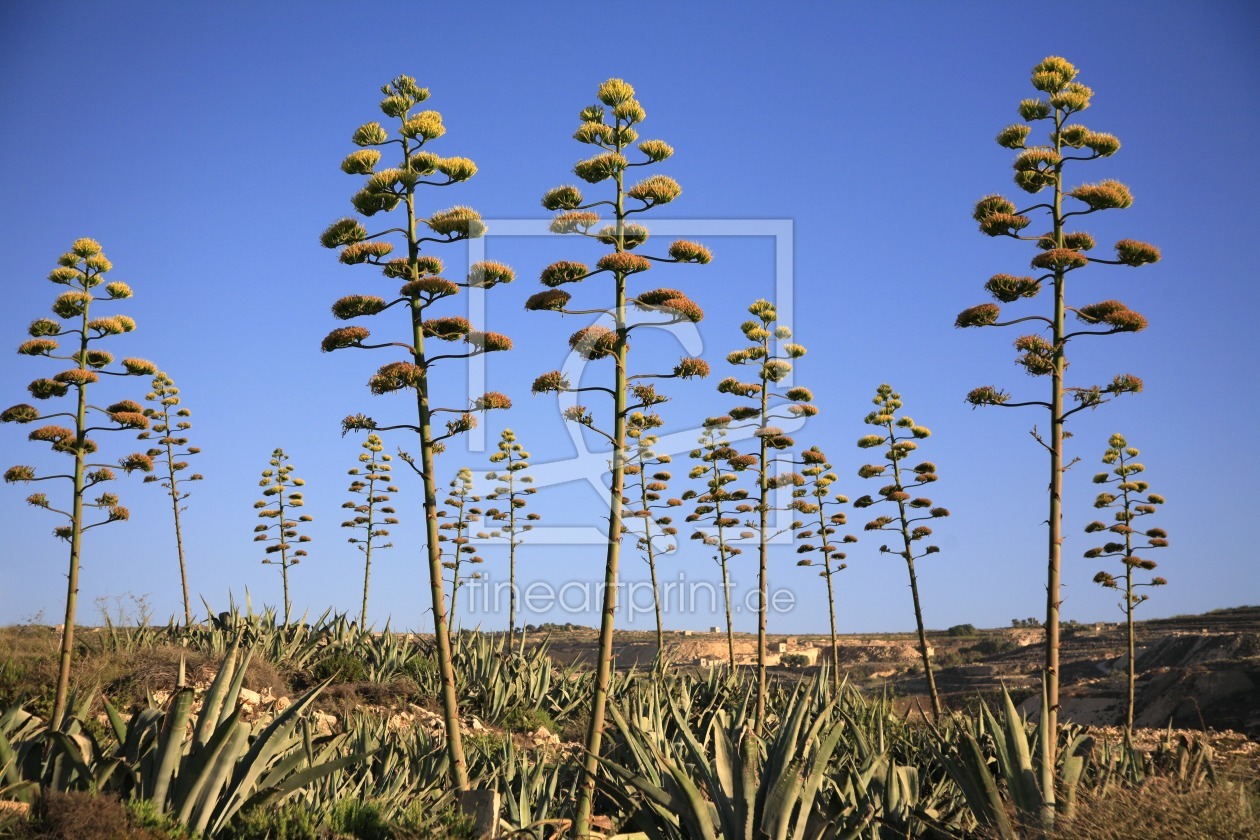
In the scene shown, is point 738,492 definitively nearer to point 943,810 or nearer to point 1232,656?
point 943,810

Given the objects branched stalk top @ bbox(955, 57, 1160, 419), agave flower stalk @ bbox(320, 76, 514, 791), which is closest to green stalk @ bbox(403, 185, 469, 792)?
agave flower stalk @ bbox(320, 76, 514, 791)

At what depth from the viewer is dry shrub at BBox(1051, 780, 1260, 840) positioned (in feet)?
16.2

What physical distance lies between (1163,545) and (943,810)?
16.4 meters

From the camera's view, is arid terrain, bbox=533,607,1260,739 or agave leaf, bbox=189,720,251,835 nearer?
agave leaf, bbox=189,720,251,835

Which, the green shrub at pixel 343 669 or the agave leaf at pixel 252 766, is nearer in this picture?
the agave leaf at pixel 252 766

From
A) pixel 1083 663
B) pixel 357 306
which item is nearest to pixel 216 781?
pixel 357 306

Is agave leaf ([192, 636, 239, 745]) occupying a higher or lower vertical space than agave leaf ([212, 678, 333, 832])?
higher

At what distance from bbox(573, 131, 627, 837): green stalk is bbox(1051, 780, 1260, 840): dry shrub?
10.8 feet

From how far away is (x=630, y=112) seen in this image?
10062 millimetres

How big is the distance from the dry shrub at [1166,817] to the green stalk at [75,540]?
30.6ft

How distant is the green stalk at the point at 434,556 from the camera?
8453mm

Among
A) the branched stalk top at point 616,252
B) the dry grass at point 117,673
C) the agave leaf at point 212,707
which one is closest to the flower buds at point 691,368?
the branched stalk top at point 616,252

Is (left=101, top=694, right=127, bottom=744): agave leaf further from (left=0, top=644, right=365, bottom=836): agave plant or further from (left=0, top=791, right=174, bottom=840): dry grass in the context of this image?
(left=0, top=791, right=174, bottom=840): dry grass

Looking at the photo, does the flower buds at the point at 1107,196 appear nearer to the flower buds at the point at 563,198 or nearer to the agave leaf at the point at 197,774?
the flower buds at the point at 563,198
